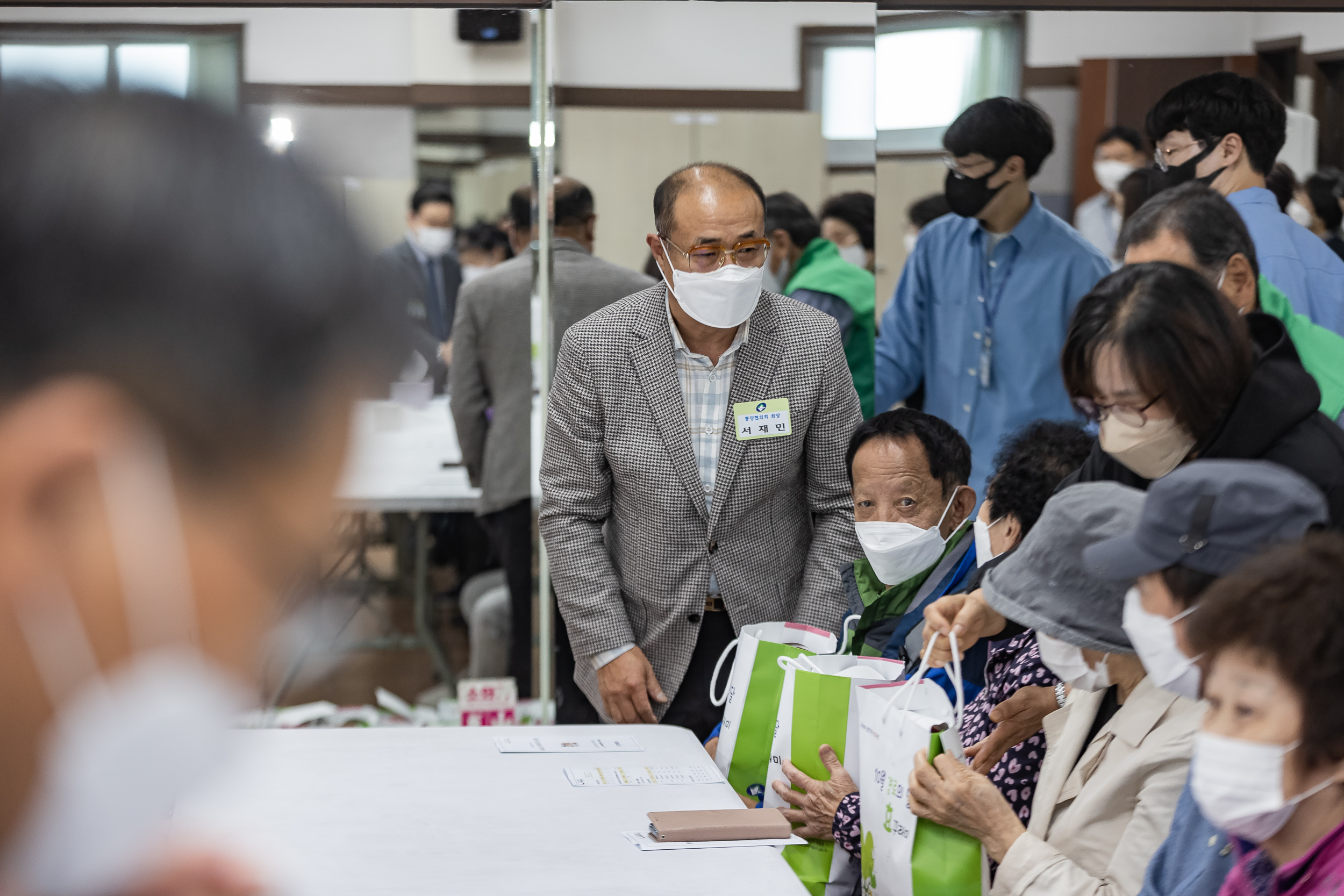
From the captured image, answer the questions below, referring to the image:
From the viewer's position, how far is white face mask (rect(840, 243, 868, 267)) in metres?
3.57

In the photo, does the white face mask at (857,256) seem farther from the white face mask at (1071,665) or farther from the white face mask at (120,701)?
the white face mask at (120,701)

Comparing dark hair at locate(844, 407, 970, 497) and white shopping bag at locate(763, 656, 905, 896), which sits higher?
dark hair at locate(844, 407, 970, 497)

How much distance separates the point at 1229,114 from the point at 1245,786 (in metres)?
2.41

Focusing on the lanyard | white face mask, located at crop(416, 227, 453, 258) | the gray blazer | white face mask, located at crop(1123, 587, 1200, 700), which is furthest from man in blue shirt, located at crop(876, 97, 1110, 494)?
white face mask, located at crop(1123, 587, 1200, 700)

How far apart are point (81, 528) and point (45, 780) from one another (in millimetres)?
95

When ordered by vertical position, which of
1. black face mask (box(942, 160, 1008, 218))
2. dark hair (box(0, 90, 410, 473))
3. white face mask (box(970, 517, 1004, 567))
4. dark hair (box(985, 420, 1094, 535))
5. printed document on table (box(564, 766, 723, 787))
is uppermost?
black face mask (box(942, 160, 1008, 218))

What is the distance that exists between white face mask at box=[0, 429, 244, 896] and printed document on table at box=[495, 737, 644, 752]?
190 cm

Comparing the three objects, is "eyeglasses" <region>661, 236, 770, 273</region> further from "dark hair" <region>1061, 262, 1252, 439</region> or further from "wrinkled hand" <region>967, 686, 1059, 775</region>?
"wrinkled hand" <region>967, 686, 1059, 775</region>

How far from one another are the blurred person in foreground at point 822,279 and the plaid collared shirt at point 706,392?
639mm

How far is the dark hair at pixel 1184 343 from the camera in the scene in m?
1.87

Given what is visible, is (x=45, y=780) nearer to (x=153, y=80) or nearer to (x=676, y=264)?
(x=153, y=80)

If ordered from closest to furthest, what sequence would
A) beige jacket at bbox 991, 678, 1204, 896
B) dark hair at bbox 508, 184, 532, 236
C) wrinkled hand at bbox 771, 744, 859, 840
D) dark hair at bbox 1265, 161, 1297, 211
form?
beige jacket at bbox 991, 678, 1204, 896, wrinkled hand at bbox 771, 744, 859, 840, dark hair at bbox 1265, 161, 1297, 211, dark hair at bbox 508, 184, 532, 236

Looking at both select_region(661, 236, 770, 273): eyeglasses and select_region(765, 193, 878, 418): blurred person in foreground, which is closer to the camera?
select_region(661, 236, 770, 273): eyeglasses

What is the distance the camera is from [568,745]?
240 cm
